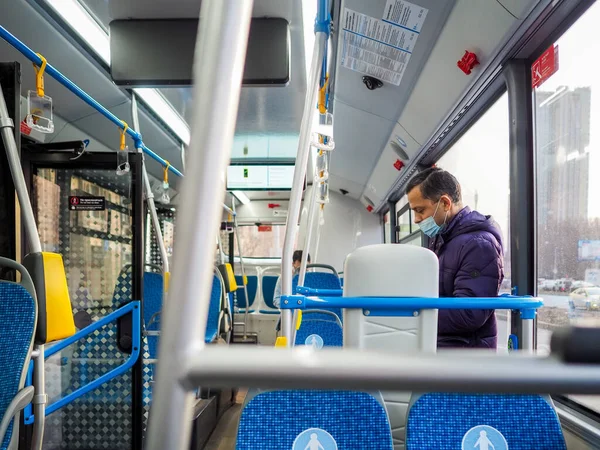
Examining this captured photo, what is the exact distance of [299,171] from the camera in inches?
68.7

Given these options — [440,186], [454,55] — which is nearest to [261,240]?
[454,55]

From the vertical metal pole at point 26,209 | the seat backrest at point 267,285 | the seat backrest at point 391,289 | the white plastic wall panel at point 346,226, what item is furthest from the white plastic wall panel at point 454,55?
the white plastic wall panel at point 346,226

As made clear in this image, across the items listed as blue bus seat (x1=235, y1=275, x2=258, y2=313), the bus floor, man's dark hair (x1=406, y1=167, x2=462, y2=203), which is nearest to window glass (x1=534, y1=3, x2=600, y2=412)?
man's dark hair (x1=406, y1=167, x2=462, y2=203)

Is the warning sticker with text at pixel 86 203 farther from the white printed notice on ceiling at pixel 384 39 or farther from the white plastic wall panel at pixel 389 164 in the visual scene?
the white plastic wall panel at pixel 389 164

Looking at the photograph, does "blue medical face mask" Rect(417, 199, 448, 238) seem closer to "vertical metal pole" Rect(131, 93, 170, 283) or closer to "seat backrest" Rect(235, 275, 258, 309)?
"vertical metal pole" Rect(131, 93, 170, 283)

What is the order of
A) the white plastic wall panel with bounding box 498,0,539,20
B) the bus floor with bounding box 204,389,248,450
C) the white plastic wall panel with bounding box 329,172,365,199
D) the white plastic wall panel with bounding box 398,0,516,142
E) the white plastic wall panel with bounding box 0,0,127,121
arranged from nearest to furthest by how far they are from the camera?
the white plastic wall panel with bounding box 498,0,539,20 → the white plastic wall panel with bounding box 398,0,516,142 → the white plastic wall panel with bounding box 0,0,127,121 → the bus floor with bounding box 204,389,248,450 → the white plastic wall panel with bounding box 329,172,365,199

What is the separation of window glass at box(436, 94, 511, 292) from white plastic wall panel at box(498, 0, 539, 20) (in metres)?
0.79

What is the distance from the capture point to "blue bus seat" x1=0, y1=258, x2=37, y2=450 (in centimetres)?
146

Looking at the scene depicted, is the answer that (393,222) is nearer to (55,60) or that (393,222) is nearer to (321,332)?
(321,332)

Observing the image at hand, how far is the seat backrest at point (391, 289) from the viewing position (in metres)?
1.63

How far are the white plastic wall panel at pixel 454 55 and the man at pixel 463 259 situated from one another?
0.64 metres

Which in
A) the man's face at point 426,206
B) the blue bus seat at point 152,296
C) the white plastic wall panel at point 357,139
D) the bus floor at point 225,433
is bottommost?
the bus floor at point 225,433

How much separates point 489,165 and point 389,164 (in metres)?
2.18

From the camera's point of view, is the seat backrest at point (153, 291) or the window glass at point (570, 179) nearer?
the window glass at point (570, 179)
